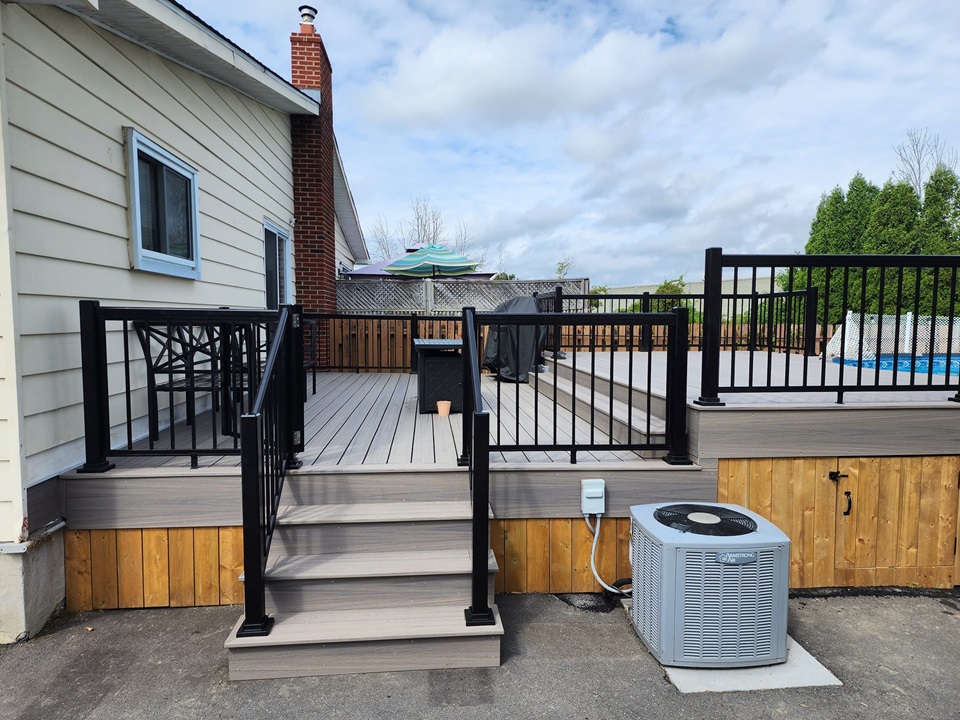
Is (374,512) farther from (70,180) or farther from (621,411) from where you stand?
(70,180)

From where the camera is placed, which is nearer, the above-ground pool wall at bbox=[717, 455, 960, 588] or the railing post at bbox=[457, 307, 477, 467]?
the railing post at bbox=[457, 307, 477, 467]

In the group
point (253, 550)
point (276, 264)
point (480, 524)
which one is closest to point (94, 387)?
point (253, 550)

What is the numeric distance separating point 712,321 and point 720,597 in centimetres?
136

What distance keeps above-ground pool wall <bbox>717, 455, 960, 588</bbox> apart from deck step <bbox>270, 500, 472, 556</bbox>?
157 centimetres

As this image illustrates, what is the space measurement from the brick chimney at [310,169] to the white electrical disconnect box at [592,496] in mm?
5294

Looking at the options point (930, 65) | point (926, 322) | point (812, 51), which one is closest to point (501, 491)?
point (926, 322)

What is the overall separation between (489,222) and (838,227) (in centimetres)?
1599

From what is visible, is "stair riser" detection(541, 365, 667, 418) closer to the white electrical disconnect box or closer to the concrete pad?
the white electrical disconnect box

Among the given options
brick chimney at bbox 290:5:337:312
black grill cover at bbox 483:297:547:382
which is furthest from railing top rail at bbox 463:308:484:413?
brick chimney at bbox 290:5:337:312

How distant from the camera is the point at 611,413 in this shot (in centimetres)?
→ 307

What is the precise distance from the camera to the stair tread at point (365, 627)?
2.22 m

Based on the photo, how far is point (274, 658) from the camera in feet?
7.32

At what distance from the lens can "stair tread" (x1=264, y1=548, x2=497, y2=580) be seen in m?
2.42

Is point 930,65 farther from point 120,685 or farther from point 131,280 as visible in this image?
point 120,685
